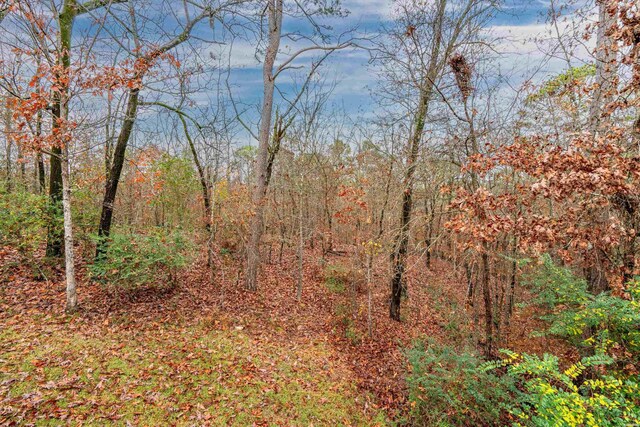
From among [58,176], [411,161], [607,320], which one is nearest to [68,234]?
[58,176]

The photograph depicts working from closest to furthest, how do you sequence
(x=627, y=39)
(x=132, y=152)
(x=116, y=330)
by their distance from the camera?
(x=627, y=39)
(x=116, y=330)
(x=132, y=152)

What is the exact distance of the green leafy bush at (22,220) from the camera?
616 cm

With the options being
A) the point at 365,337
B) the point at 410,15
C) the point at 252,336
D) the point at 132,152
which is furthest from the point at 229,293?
the point at 410,15

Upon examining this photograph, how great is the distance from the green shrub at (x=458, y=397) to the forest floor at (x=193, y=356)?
53 cm

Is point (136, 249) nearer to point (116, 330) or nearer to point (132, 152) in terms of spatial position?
point (116, 330)

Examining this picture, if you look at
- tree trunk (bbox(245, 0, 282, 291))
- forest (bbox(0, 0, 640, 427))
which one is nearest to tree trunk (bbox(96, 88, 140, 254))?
forest (bbox(0, 0, 640, 427))

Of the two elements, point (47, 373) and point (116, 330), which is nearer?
point (47, 373)

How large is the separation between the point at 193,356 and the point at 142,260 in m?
2.65

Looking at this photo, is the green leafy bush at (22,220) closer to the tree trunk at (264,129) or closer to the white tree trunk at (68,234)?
the white tree trunk at (68,234)

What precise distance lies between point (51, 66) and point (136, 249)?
3.79m

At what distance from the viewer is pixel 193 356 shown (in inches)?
204

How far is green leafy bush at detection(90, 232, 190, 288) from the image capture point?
6.21m

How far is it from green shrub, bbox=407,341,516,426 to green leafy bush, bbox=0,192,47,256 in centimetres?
867

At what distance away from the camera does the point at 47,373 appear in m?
4.07
